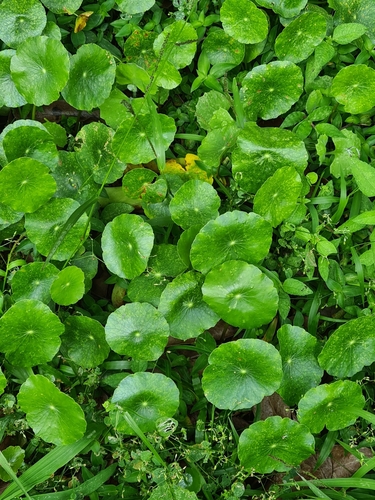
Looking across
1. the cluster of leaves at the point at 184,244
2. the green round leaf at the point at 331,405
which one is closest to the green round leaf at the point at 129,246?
the cluster of leaves at the point at 184,244

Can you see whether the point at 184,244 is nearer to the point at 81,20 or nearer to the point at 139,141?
the point at 139,141

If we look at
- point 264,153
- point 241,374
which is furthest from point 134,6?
point 241,374

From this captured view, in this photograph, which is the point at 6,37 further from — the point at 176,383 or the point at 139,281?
the point at 176,383

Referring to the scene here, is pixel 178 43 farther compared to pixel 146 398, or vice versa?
pixel 178 43

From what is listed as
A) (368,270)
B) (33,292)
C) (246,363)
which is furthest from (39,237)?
(368,270)

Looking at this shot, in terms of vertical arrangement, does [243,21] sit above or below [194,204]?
above

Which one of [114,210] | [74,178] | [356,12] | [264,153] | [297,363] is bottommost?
[297,363]

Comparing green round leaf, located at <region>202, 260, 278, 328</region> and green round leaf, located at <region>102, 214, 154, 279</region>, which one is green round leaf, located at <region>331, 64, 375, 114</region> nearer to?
green round leaf, located at <region>202, 260, 278, 328</region>

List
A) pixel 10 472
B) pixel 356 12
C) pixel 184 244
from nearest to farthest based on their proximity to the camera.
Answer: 1. pixel 10 472
2. pixel 184 244
3. pixel 356 12
